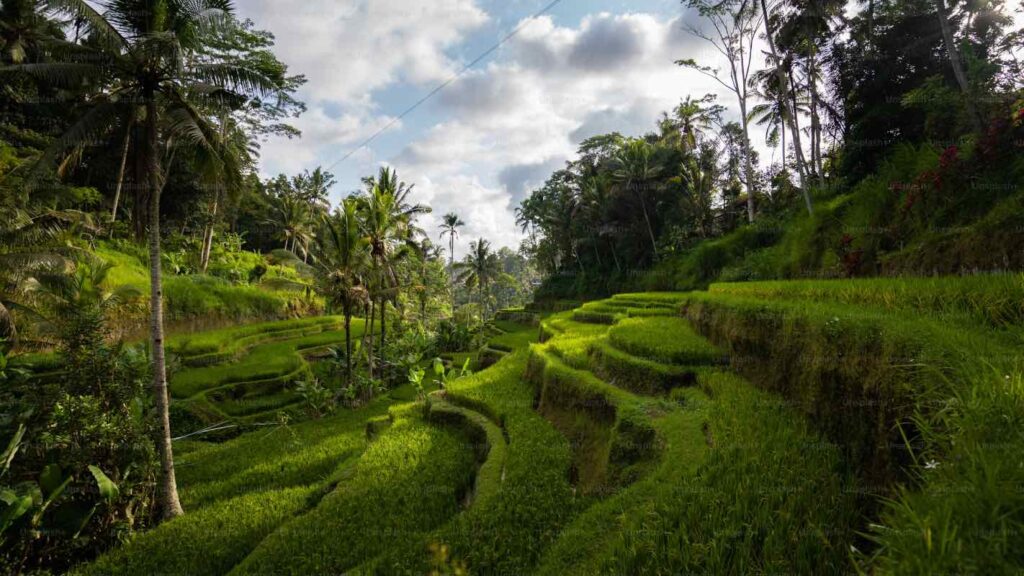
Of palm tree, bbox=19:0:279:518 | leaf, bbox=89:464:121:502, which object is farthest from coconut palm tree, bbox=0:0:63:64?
leaf, bbox=89:464:121:502

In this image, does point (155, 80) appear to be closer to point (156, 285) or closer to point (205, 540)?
point (156, 285)

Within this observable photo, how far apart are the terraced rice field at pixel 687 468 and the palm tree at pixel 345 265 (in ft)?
20.4

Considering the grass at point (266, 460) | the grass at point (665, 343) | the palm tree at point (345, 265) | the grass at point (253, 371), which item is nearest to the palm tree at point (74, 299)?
the grass at point (253, 371)

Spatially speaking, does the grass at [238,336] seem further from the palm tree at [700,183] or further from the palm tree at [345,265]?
the palm tree at [700,183]

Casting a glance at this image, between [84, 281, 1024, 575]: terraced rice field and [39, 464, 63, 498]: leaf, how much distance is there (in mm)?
1505

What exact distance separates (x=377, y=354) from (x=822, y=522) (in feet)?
70.5

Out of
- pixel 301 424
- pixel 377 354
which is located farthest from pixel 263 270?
pixel 301 424

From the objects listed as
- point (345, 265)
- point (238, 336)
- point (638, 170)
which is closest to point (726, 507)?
point (345, 265)

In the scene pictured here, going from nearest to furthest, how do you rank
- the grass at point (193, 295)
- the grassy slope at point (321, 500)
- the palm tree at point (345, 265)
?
the grassy slope at point (321, 500) < the palm tree at point (345, 265) < the grass at point (193, 295)

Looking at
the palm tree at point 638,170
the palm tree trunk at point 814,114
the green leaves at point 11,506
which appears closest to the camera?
the green leaves at point 11,506

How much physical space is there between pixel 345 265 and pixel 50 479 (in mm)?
10267

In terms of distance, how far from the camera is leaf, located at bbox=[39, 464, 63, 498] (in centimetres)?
A: 646

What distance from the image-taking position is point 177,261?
79.9 feet

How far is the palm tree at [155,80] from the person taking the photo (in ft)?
22.0
